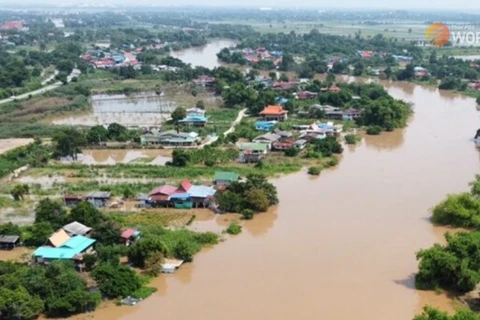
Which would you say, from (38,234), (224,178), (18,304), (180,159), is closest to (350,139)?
(180,159)

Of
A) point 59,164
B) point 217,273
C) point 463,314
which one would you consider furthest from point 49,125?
point 463,314

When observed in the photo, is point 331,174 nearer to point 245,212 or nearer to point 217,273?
point 245,212

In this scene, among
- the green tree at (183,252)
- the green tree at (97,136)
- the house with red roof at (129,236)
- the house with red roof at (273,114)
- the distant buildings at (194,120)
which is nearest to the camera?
the green tree at (183,252)

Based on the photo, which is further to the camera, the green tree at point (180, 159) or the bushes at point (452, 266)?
Answer: the green tree at point (180, 159)

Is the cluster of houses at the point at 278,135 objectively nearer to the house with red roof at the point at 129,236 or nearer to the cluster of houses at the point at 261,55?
the house with red roof at the point at 129,236

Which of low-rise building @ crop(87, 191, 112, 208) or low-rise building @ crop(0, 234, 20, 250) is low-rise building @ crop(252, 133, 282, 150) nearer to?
low-rise building @ crop(87, 191, 112, 208)

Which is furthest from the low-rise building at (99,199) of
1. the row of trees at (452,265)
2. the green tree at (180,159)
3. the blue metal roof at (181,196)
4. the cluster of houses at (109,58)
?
the cluster of houses at (109,58)

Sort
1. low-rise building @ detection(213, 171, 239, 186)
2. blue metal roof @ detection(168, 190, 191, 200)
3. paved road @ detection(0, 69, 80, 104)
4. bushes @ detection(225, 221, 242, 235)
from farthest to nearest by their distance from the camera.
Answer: paved road @ detection(0, 69, 80, 104) → low-rise building @ detection(213, 171, 239, 186) → blue metal roof @ detection(168, 190, 191, 200) → bushes @ detection(225, 221, 242, 235)

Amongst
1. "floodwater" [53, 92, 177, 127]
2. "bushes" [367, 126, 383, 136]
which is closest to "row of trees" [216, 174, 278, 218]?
"bushes" [367, 126, 383, 136]
